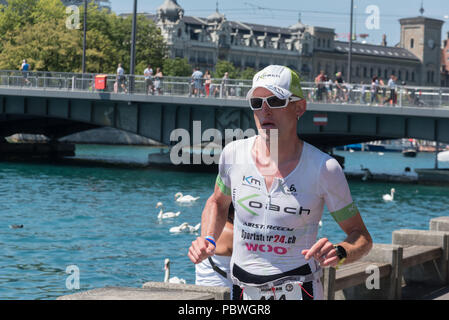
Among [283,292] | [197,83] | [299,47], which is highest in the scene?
[299,47]

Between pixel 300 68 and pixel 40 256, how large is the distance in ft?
455

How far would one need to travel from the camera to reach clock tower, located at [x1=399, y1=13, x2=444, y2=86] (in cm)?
16700

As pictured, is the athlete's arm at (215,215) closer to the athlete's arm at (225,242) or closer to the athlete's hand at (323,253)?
the athlete's hand at (323,253)

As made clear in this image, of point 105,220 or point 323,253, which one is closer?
point 323,253

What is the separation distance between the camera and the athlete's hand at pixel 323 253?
3756mm

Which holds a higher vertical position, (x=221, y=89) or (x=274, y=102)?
(x=221, y=89)

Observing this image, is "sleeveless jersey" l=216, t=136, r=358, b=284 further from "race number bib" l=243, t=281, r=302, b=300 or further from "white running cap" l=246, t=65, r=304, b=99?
"white running cap" l=246, t=65, r=304, b=99

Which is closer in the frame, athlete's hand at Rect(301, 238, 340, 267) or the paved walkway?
athlete's hand at Rect(301, 238, 340, 267)

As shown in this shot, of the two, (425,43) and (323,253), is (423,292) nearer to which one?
(323,253)

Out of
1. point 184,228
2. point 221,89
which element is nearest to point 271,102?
point 184,228

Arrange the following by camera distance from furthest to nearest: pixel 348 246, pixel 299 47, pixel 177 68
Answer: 1. pixel 299 47
2. pixel 177 68
3. pixel 348 246

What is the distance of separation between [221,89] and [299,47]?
382 ft

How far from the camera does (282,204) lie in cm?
396

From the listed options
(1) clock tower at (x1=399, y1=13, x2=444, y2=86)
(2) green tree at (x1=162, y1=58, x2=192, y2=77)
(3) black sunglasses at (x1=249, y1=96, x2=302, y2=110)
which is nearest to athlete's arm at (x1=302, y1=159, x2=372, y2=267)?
(3) black sunglasses at (x1=249, y1=96, x2=302, y2=110)
